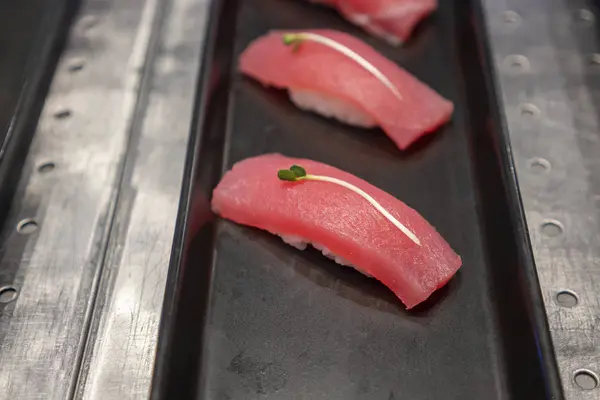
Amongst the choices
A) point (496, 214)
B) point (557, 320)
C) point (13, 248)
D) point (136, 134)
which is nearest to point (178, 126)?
point (136, 134)

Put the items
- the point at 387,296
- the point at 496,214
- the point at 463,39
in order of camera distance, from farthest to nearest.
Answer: the point at 463,39
the point at 496,214
the point at 387,296

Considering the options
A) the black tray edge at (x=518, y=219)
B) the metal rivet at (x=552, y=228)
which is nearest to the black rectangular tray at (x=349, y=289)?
the black tray edge at (x=518, y=219)

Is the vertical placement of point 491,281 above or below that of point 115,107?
below

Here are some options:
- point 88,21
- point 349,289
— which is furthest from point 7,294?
point 88,21

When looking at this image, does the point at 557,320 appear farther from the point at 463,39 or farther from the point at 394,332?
the point at 463,39

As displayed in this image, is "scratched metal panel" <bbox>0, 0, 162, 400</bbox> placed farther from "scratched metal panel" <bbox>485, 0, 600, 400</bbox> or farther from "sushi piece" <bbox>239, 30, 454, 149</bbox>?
"scratched metal panel" <bbox>485, 0, 600, 400</bbox>

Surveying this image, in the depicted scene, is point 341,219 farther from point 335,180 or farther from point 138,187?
point 138,187
